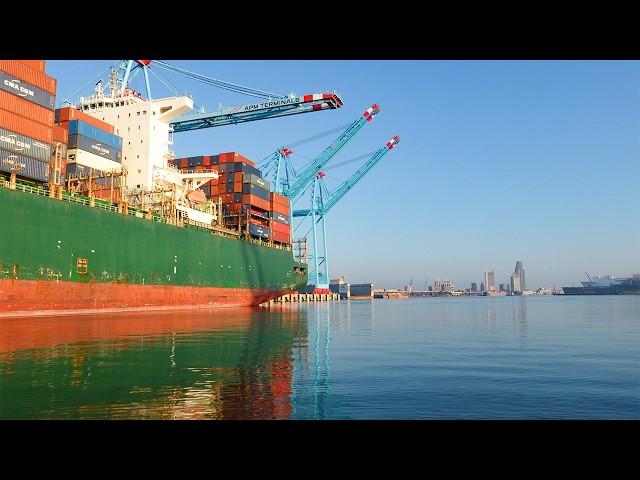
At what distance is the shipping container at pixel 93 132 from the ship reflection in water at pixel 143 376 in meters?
25.2

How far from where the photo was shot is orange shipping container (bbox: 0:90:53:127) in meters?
27.8

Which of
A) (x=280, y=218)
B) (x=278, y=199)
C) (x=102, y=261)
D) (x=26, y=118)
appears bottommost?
(x=102, y=261)

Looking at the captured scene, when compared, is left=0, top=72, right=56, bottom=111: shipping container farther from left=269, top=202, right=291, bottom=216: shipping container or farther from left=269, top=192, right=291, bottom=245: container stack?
left=269, top=202, right=291, bottom=216: shipping container

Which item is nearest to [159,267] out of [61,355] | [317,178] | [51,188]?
[51,188]

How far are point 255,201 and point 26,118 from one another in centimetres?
3210

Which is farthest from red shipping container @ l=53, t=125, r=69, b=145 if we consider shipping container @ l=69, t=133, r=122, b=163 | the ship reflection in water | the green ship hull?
the ship reflection in water

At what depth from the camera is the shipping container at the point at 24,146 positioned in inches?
1087

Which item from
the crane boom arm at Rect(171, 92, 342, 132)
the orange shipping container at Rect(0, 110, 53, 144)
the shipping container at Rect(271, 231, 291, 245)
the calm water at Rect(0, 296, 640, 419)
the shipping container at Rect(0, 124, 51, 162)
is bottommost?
the calm water at Rect(0, 296, 640, 419)

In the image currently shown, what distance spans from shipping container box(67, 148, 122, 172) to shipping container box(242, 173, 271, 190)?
18177mm

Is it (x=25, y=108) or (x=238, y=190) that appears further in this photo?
(x=238, y=190)

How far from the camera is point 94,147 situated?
40219 millimetres

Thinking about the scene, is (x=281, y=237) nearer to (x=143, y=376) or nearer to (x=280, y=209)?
(x=280, y=209)

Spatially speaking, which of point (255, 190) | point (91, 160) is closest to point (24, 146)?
point (91, 160)
